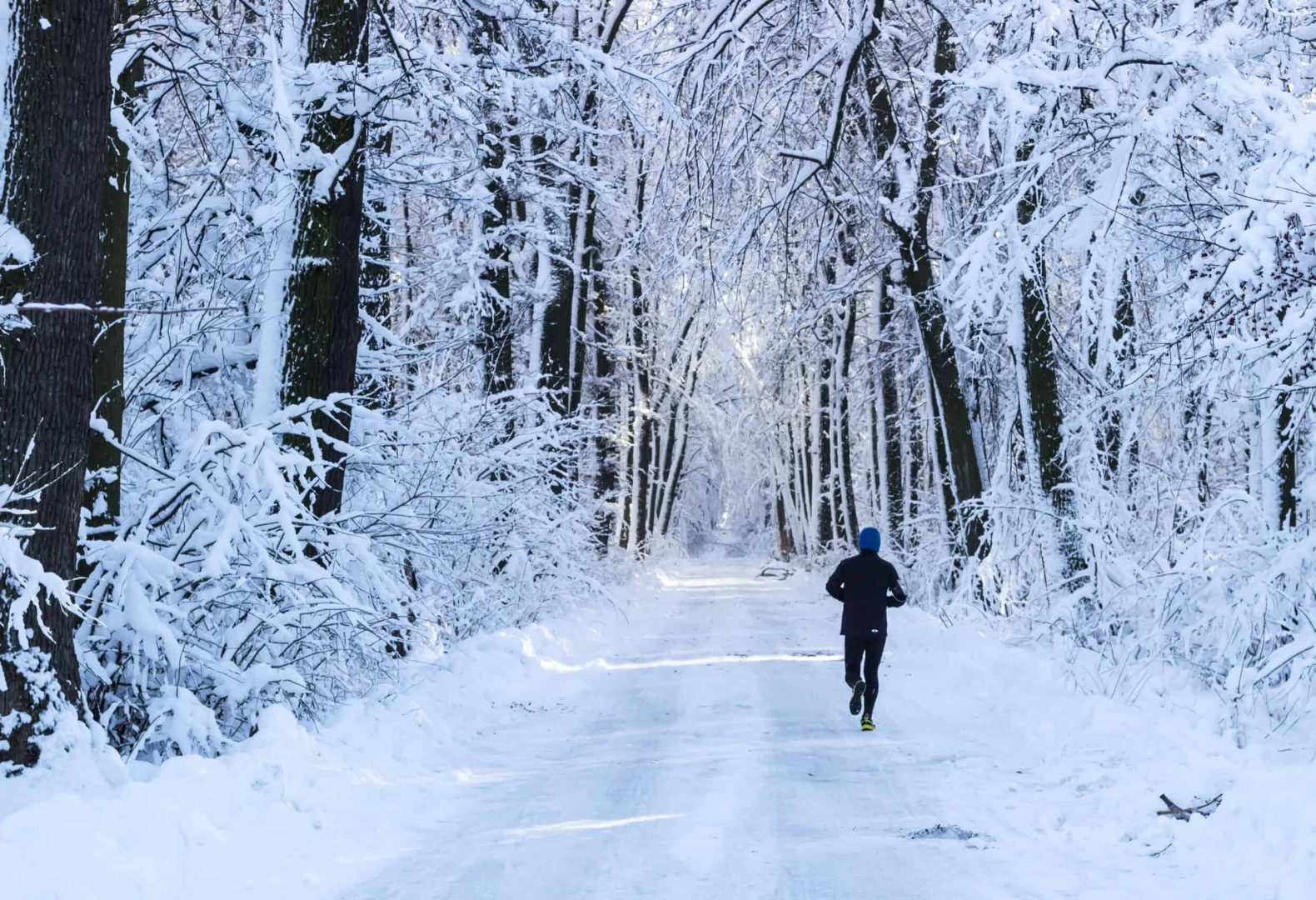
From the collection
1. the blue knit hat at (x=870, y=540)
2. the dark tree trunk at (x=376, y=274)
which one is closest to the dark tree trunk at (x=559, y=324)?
the dark tree trunk at (x=376, y=274)

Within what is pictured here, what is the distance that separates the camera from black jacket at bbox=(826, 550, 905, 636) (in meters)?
10.8

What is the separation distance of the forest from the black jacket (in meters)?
2.08

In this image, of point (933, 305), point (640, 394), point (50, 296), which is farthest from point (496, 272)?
point (640, 394)

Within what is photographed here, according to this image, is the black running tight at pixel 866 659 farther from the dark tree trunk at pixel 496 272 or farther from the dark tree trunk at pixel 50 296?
the dark tree trunk at pixel 50 296

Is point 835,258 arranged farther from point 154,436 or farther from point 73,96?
point 73,96

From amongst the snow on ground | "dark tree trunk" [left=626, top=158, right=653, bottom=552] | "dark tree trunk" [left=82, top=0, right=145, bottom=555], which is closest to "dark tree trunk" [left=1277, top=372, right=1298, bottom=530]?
the snow on ground

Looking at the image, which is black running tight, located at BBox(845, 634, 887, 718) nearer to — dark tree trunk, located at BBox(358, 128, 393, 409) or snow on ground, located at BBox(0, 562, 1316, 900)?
snow on ground, located at BBox(0, 562, 1316, 900)

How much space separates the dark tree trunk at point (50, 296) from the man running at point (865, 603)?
6492 millimetres

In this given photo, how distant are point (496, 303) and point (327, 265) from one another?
26.1 feet

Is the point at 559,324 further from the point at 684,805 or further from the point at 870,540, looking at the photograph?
the point at 684,805

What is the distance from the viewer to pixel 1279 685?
8758 mm

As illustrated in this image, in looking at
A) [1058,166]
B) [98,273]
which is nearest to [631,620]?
[1058,166]

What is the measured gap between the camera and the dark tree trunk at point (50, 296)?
6172mm

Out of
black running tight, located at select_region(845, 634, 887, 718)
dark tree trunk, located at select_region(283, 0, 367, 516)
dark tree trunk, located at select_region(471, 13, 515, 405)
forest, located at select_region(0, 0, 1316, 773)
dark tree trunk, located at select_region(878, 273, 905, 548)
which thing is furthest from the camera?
dark tree trunk, located at select_region(878, 273, 905, 548)
